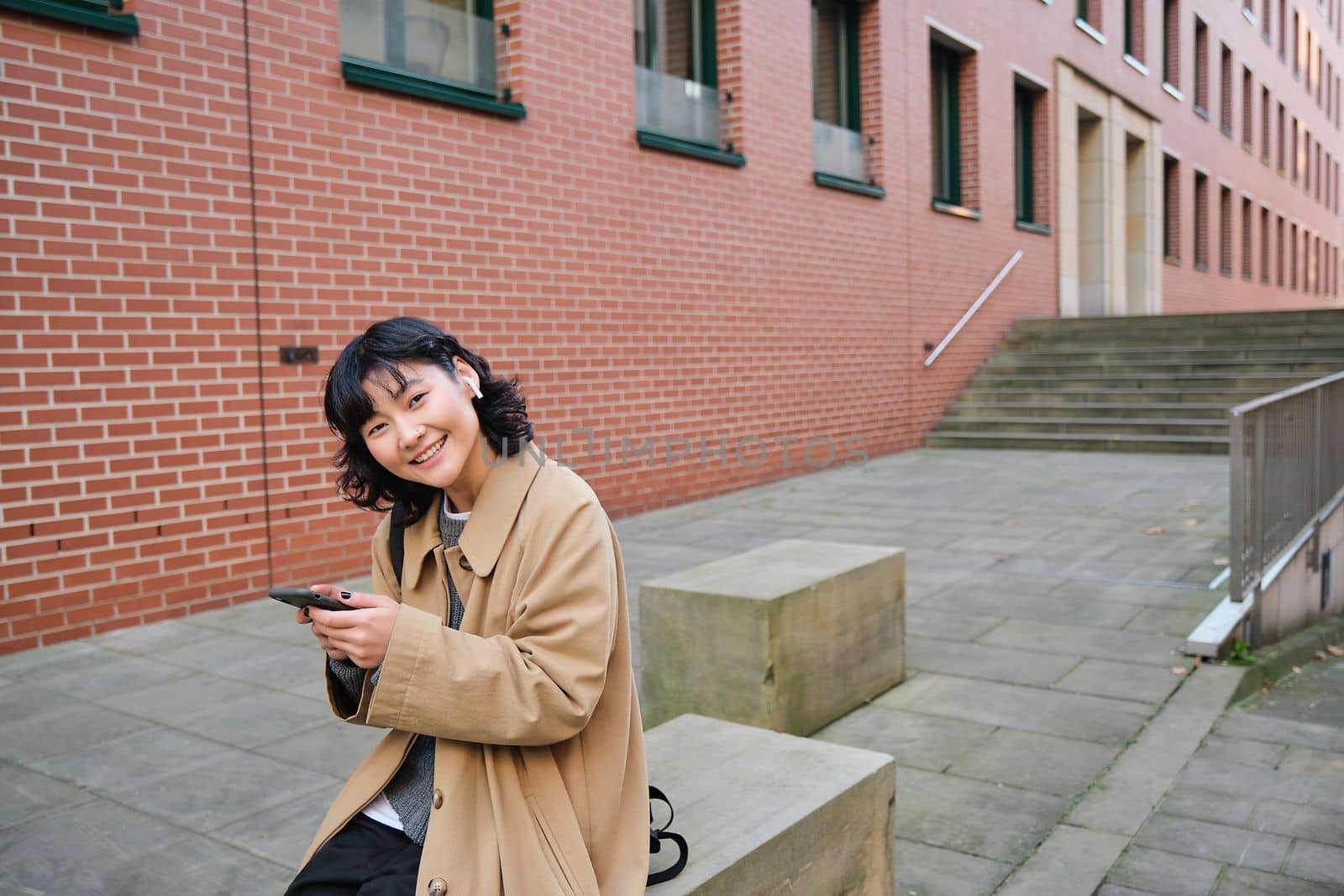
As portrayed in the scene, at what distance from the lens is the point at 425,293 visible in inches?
295

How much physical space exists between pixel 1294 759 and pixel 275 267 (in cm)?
559

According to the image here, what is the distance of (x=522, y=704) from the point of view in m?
1.63

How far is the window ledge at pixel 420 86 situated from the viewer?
6.97 metres

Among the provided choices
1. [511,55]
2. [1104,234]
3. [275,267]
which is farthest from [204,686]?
[1104,234]

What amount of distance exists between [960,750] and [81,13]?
208 inches

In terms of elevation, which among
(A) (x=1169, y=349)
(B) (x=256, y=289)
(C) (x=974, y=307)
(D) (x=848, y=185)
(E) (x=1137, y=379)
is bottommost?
(E) (x=1137, y=379)

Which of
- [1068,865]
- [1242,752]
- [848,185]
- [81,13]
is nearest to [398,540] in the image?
[1068,865]

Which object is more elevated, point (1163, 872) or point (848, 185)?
point (848, 185)

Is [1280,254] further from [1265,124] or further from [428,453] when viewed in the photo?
[428,453]

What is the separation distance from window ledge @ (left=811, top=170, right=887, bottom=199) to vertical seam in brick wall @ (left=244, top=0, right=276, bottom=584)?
6.62 metres

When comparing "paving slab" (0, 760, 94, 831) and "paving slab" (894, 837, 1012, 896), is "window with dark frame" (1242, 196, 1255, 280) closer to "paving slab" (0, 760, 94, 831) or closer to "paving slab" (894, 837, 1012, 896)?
"paving slab" (894, 837, 1012, 896)

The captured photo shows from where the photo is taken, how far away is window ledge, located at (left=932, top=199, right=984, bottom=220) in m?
14.2

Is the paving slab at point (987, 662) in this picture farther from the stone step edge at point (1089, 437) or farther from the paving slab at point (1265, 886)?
the stone step edge at point (1089, 437)

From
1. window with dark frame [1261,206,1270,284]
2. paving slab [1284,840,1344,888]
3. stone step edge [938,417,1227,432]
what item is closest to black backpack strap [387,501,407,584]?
paving slab [1284,840,1344,888]
